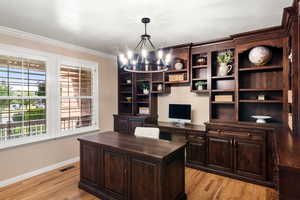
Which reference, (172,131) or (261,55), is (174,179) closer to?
(172,131)

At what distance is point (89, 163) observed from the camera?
2582 millimetres

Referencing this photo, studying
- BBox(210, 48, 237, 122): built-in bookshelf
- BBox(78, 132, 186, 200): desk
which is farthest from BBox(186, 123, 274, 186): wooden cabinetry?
BBox(78, 132, 186, 200): desk

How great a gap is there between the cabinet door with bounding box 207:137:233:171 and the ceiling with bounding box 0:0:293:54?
2021 mm

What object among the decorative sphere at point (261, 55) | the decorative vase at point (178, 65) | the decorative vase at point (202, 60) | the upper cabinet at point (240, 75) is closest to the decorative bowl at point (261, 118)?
the upper cabinet at point (240, 75)

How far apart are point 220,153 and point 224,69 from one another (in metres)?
1.65

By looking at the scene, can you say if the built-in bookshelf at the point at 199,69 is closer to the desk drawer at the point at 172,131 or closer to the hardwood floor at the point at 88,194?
the desk drawer at the point at 172,131

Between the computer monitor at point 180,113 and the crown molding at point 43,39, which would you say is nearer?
the crown molding at point 43,39

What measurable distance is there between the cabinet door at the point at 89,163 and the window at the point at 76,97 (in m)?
1.34

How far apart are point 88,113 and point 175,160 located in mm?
2838

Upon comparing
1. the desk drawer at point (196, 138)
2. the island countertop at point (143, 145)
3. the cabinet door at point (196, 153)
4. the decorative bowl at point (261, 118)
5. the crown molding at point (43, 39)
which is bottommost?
the cabinet door at point (196, 153)

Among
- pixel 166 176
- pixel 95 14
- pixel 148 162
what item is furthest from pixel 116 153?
pixel 95 14

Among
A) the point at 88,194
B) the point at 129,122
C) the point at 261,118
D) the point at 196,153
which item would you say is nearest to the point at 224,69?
the point at 261,118

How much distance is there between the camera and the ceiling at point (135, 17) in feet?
6.95

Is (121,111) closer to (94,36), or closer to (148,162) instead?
(94,36)
